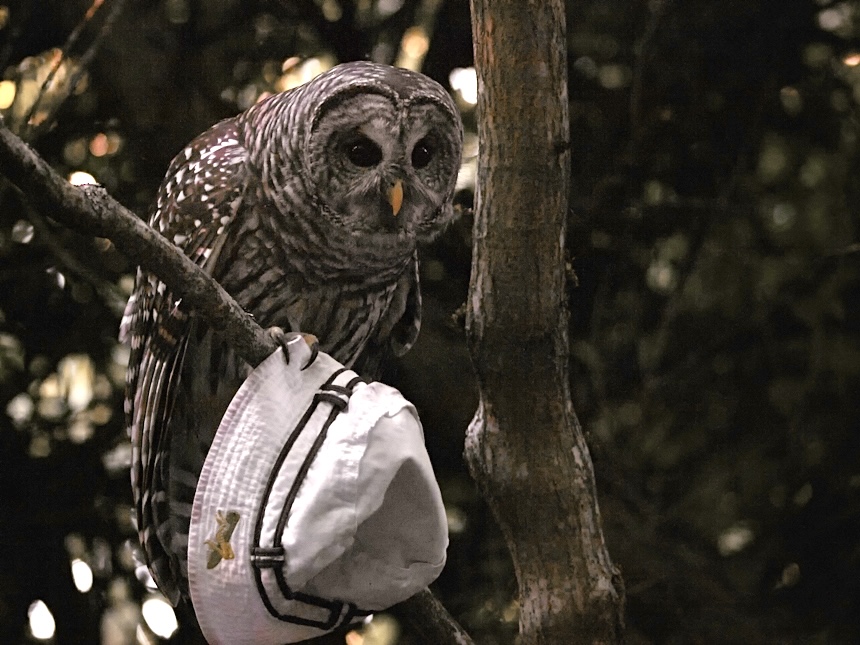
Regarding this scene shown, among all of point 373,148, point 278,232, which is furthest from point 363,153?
point 278,232

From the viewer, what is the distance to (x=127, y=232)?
93 centimetres

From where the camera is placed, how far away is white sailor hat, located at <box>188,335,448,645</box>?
96cm

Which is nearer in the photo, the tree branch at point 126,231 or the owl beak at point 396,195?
the tree branch at point 126,231

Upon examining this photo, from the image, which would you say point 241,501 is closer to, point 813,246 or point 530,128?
point 530,128

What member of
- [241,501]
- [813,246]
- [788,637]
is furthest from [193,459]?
[813,246]

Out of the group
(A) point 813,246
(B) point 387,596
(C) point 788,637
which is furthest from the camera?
(A) point 813,246

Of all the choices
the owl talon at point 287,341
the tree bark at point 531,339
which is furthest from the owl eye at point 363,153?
the owl talon at point 287,341

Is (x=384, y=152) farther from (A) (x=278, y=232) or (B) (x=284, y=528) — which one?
(B) (x=284, y=528)

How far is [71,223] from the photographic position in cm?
91

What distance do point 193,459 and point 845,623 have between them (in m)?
1.13

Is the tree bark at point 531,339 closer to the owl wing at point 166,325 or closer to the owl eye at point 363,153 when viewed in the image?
the owl eye at point 363,153

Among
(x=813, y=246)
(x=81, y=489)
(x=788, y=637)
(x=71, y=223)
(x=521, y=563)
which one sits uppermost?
(x=71, y=223)

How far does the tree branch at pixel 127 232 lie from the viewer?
34.0 inches

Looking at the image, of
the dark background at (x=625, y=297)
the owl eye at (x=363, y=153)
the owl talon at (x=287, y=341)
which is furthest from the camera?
the dark background at (x=625, y=297)
